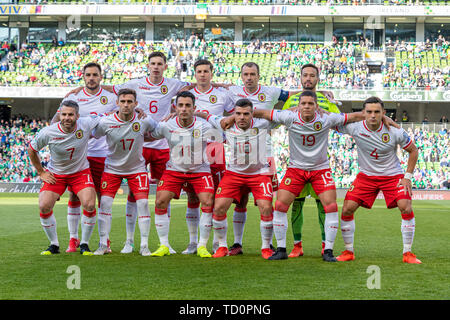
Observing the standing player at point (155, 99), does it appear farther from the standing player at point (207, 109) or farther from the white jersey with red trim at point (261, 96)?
the white jersey with red trim at point (261, 96)

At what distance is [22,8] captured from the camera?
41812 millimetres

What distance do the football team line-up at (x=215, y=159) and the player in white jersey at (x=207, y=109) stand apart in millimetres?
14

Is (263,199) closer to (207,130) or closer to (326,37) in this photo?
(207,130)

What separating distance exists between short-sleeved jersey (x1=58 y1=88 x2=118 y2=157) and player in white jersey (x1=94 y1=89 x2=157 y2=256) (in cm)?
56

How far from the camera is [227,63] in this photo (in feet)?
130

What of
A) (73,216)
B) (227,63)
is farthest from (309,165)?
(227,63)

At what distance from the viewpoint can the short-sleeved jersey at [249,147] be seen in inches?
330

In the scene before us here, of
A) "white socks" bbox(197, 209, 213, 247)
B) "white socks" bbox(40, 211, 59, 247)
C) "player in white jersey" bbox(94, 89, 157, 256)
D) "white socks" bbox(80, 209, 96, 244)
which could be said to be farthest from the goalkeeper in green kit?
"white socks" bbox(40, 211, 59, 247)

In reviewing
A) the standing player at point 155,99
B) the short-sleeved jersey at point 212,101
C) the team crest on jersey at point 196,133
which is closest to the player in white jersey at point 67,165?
the standing player at point 155,99

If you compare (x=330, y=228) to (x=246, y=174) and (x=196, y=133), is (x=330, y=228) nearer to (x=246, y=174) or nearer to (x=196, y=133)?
(x=246, y=174)

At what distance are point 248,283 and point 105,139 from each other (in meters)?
3.97

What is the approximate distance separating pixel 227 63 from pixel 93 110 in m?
30.9
